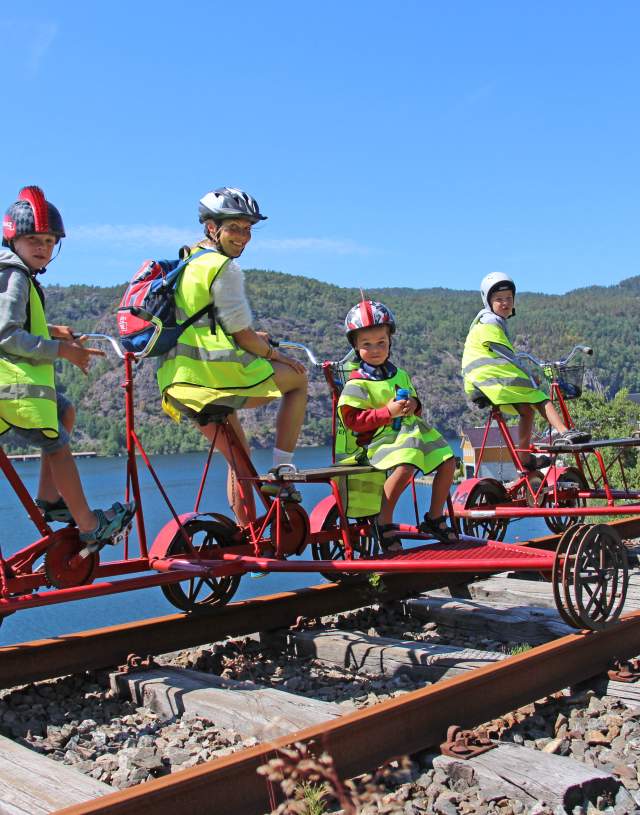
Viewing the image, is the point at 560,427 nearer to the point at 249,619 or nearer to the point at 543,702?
the point at 249,619

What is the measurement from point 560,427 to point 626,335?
126m

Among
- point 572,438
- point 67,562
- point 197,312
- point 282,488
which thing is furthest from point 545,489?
point 67,562

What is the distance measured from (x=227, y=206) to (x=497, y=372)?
374cm

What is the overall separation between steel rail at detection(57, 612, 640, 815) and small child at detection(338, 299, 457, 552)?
4.39 feet

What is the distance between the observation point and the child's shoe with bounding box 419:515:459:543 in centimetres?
536

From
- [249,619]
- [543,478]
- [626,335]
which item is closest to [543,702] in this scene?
[249,619]

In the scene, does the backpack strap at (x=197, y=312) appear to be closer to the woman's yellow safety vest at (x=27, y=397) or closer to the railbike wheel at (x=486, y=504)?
the woman's yellow safety vest at (x=27, y=397)

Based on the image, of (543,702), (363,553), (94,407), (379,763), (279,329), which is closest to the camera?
(379,763)

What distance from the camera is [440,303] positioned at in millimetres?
150875

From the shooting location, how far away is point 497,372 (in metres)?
7.99

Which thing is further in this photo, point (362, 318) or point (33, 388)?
point (362, 318)

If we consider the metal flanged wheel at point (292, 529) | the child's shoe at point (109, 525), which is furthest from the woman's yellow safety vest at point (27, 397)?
the metal flanged wheel at point (292, 529)

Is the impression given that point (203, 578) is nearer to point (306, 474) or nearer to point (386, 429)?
point (306, 474)

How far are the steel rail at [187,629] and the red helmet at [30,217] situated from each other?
2.07 m
